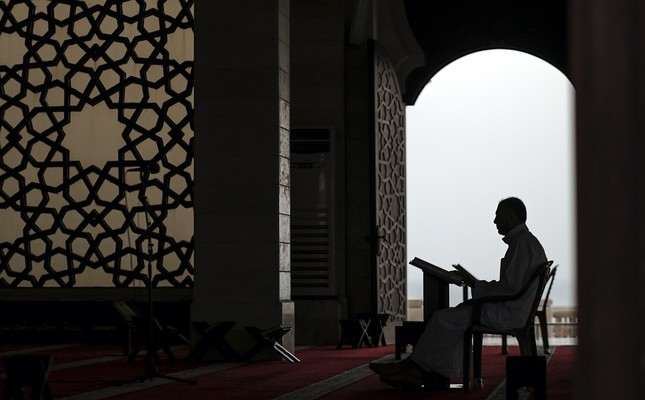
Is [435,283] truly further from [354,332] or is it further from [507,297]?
[354,332]

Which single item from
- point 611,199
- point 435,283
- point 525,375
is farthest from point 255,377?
point 611,199

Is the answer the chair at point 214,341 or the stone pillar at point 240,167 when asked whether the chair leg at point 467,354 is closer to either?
the chair at point 214,341

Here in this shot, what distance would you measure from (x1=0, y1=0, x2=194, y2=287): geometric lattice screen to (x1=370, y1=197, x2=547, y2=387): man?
16.8 feet

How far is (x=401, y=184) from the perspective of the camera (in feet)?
41.5

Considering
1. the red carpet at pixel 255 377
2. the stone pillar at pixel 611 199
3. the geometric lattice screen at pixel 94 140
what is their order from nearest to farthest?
the stone pillar at pixel 611 199 < the red carpet at pixel 255 377 < the geometric lattice screen at pixel 94 140

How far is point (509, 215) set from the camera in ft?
19.0

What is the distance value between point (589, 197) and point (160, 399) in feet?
15.6

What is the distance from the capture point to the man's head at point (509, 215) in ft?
19.0

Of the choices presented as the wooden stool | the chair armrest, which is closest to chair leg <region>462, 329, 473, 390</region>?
the chair armrest

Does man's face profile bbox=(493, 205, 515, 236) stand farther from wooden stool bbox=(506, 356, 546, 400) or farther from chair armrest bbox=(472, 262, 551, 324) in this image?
wooden stool bbox=(506, 356, 546, 400)

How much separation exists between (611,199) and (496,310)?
4812 millimetres

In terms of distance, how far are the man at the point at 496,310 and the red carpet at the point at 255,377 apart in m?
0.15

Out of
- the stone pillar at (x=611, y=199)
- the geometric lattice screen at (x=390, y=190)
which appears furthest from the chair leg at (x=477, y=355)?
the stone pillar at (x=611, y=199)

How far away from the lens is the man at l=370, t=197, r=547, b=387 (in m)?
5.71
